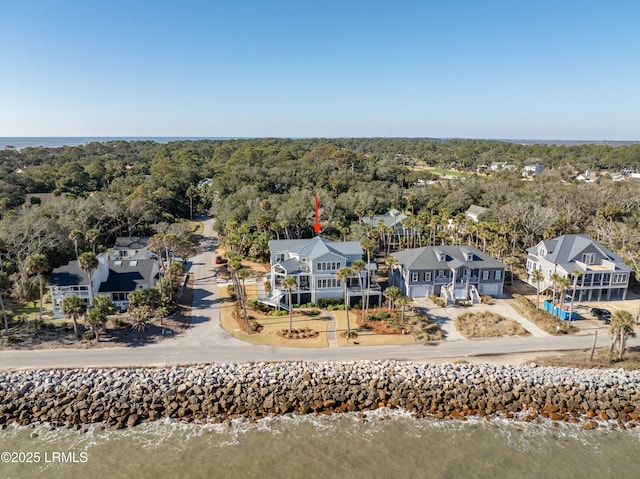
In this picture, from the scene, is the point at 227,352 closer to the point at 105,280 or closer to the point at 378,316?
the point at 378,316

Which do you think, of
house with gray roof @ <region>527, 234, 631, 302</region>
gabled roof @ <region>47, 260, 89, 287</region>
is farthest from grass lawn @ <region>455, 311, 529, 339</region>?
gabled roof @ <region>47, 260, 89, 287</region>

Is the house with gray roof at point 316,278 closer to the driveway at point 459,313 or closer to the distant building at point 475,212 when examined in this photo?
the driveway at point 459,313

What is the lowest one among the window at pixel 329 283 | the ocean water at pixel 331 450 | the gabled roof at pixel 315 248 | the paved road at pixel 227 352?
the ocean water at pixel 331 450

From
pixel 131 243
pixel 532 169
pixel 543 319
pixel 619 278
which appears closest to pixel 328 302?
pixel 543 319

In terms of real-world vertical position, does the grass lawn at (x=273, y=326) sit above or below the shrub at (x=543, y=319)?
below

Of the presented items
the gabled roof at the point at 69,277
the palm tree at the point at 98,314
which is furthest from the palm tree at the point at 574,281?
the gabled roof at the point at 69,277

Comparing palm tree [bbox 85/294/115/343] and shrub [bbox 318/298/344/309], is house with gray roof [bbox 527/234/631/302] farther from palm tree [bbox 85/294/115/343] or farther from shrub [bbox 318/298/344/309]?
palm tree [bbox 85/294/115/343]

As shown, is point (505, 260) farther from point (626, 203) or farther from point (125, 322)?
point (125, 322)
